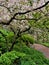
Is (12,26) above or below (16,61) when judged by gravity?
above

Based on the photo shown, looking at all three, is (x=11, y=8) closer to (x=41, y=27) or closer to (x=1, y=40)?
(x=41, y=27)

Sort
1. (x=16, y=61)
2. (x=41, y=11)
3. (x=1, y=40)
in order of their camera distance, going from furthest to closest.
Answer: (x=1, y=40)
(x=41, y=11)
(x=16, y=61)

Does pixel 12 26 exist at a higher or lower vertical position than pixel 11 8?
lower

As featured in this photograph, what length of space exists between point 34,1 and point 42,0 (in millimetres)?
331

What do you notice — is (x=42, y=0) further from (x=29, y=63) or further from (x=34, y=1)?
(x=29, y=63)

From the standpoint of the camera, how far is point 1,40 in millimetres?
11617

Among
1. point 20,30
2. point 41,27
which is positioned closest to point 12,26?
point 20,30

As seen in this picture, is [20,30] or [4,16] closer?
[20,30]

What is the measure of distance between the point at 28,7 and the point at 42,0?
0.68 metres

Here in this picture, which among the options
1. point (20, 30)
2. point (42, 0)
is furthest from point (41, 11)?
point (20, 30)

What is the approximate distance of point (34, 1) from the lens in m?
9.96

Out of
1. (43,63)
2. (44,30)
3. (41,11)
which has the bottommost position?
(43,63)

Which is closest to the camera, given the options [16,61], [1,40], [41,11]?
[16,61]

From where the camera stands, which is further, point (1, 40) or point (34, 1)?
point (1, 40)
